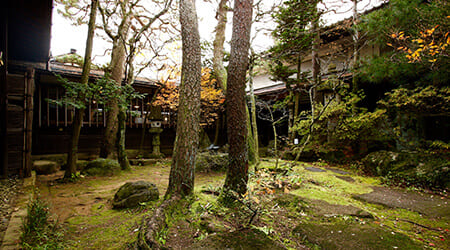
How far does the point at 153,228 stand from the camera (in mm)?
2955

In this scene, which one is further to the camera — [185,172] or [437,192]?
[437,192]

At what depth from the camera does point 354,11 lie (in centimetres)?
952

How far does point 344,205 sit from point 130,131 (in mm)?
11916

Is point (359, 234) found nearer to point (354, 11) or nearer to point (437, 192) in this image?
point (437, 192)

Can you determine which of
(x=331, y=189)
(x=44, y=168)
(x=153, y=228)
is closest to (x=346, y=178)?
(x=331, y=189)

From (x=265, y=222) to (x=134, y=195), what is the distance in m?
3.04

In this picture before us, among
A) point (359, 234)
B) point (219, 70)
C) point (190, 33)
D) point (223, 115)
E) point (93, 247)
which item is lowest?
point (93, 247)

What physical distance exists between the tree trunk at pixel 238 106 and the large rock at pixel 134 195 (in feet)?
6.72

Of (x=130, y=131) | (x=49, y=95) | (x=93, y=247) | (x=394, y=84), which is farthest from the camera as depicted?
(x=130, y=131)

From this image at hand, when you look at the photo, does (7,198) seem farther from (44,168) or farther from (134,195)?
(44,168)

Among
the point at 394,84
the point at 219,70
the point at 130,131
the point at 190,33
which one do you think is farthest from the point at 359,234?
the point at 130,131

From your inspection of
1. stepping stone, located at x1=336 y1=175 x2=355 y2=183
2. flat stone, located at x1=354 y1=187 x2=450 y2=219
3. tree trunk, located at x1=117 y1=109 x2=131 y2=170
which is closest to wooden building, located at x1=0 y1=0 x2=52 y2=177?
tree trunk, located at x1=117 y1=109 x2=131 y2=170

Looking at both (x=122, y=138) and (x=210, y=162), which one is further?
(x=210, y=162)

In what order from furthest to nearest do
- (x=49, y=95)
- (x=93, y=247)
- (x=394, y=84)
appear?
1. (x=49, y=95)
2. (x=394, y=84)
3. (x=93, y=247)
